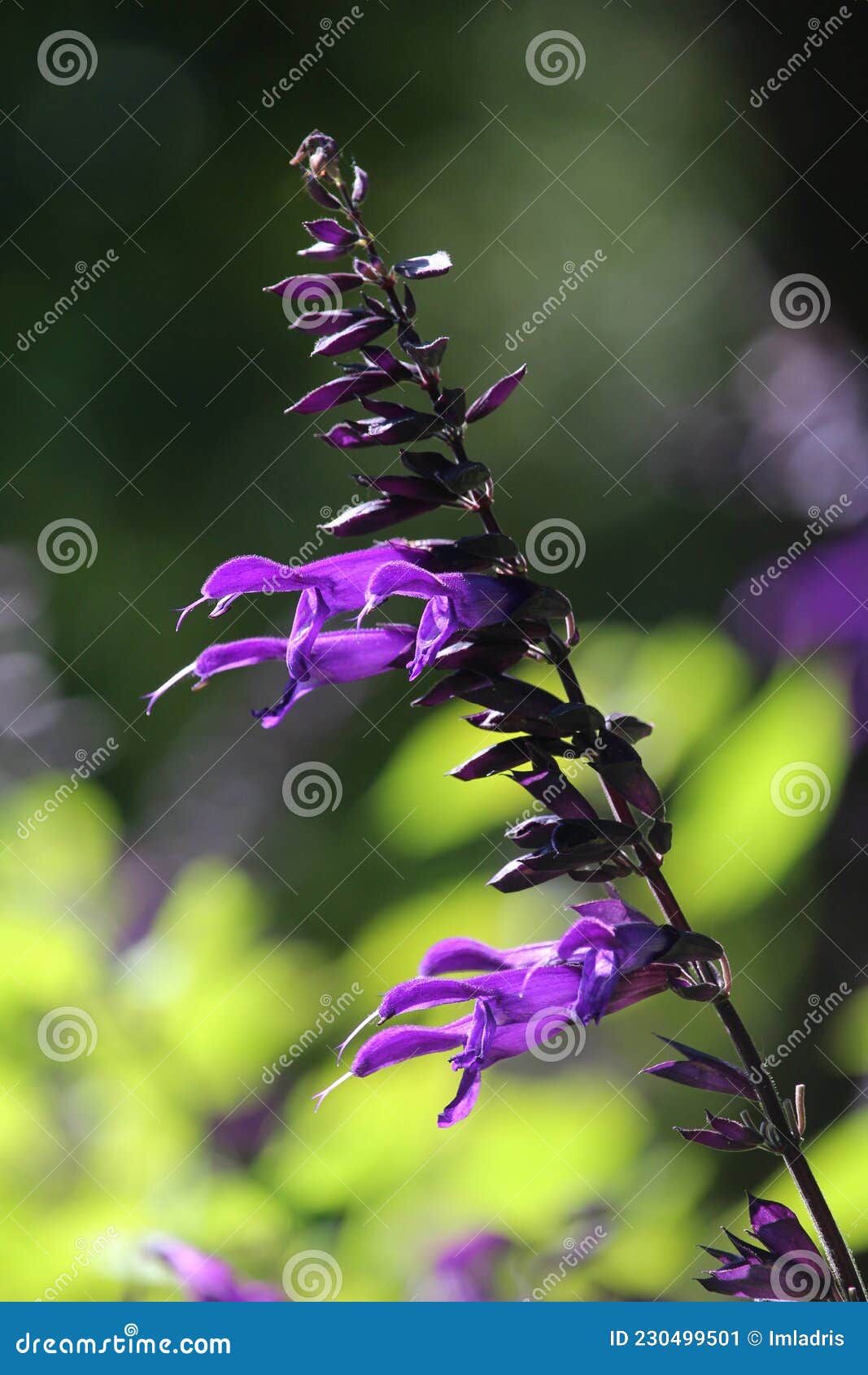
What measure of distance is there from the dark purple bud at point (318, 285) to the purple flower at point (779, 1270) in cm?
58

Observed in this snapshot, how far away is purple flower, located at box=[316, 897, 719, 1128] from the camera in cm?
61

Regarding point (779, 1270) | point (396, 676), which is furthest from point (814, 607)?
point (779, 1270)

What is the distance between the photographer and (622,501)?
233 centimetres

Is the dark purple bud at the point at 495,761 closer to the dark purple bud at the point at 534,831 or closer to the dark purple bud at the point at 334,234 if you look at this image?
the dark purple bud at the point at 534,831

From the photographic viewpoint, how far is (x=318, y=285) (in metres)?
0.69

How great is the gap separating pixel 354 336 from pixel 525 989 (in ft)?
1.29

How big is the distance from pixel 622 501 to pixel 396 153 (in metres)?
1.01

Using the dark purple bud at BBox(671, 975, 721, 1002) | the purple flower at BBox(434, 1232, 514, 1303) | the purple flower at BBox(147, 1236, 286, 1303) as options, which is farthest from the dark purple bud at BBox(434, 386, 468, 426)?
the purple flower at BBox(434, 1232, 514, 1303)

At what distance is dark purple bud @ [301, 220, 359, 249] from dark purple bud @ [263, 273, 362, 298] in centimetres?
2

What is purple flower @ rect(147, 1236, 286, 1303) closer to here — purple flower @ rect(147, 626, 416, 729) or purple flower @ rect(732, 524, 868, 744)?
purple flower @ rect(147, 626, 416, 729)

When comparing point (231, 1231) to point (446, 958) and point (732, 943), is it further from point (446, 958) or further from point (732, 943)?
point (732, 943)

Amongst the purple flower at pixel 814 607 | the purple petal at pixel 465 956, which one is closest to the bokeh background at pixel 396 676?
the purple flower at pixel 814 607

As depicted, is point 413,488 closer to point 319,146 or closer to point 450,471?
point 450,471

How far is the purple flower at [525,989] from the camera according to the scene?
0.61 meters
